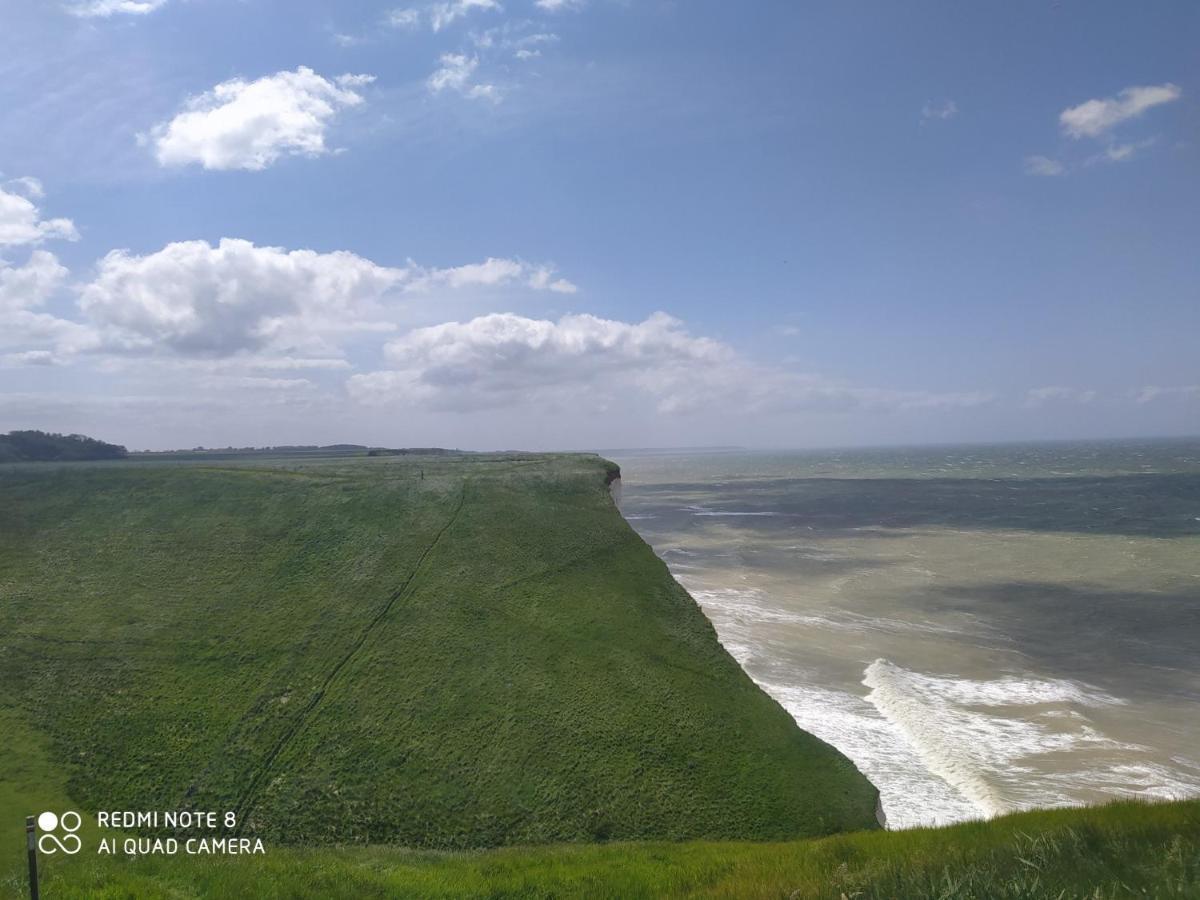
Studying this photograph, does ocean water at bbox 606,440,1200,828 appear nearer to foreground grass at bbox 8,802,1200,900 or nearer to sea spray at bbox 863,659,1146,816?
sea spray at bbox 863,659,1146,816

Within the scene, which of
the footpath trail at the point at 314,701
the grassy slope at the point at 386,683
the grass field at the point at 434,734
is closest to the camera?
the grass field at the point at 434,734

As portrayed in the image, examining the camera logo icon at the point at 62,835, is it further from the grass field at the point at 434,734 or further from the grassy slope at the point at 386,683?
the grassy slope at the point at 386,683

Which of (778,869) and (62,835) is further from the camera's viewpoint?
(62,835)

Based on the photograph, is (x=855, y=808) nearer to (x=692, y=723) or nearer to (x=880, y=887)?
(x=692, y=723)

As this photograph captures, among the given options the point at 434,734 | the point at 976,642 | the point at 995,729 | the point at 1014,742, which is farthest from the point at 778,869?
the point at 976,642

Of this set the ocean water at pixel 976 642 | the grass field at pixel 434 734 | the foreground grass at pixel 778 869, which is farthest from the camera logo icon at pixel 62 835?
the ocean water at pixel 976 642

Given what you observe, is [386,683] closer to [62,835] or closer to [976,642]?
[62,835]
